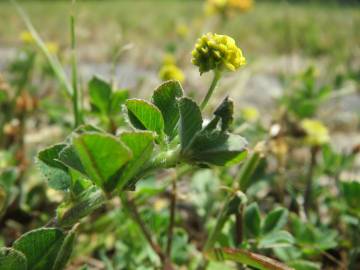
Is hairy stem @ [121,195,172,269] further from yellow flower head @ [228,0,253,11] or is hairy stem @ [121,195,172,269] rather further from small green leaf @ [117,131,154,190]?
yellow flower head @ [228,0,253,11]

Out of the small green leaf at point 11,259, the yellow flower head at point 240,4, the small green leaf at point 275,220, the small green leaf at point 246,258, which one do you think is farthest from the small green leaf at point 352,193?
the yellow flower head at point 240,4

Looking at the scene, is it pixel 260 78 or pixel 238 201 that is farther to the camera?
pixel 260 78

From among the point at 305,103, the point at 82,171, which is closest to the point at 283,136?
the point at 305,103

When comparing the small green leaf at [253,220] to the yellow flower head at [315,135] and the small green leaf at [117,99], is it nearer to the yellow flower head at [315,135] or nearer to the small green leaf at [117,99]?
the small green leaf at [117,99]

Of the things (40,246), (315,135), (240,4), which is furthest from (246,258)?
(240,4)

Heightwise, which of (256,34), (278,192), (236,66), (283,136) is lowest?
(278,192)

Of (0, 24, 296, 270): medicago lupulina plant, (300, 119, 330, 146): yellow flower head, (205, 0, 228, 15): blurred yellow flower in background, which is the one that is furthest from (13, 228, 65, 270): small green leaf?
(205, 0, 228, 15): blurred yellow flower in background

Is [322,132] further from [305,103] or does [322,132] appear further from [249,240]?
[249,240]
